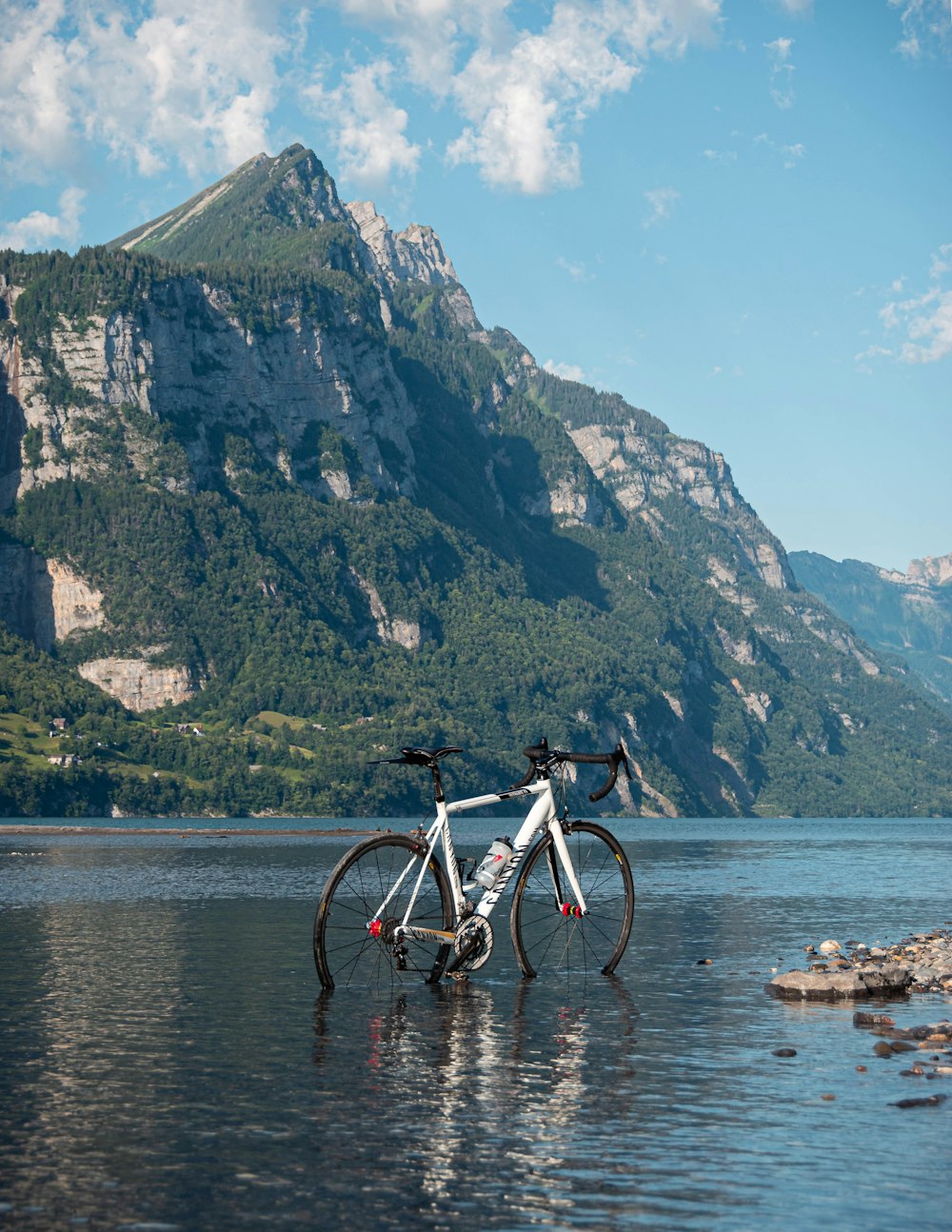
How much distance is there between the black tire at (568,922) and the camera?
22859 millimetres

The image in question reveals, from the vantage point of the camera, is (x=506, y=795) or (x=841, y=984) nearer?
(x=506, y=795)

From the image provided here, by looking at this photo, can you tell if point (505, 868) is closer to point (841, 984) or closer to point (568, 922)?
point (841, 984)

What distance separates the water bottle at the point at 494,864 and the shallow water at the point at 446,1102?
6.21 feet

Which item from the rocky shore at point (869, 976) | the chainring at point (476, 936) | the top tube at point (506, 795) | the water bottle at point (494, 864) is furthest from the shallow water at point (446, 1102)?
the top tube at point (506, 795)

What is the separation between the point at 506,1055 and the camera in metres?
17.7

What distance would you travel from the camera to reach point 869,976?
24438mm

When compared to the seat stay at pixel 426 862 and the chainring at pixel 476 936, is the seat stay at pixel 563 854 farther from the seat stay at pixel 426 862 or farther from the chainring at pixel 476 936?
the seat stay at pixel 426 862

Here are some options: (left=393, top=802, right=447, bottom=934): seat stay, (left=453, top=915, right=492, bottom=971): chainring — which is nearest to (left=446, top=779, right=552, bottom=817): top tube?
(left=393, top=802, right=447, bottom=934): seat stay

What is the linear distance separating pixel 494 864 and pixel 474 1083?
624 centimetres

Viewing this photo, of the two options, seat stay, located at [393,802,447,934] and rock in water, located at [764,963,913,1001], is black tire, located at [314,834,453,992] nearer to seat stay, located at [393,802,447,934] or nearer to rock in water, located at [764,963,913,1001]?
seat stay, located at [393,802,447,934]

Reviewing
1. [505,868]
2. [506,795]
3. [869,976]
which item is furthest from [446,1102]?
[869,976]

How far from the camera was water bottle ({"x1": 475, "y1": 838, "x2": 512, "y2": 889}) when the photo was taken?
2192 cm

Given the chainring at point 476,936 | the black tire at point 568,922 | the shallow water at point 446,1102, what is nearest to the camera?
the shallow water at point 446,1102

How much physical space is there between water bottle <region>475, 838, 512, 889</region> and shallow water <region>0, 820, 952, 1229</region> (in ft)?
6.21
